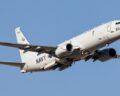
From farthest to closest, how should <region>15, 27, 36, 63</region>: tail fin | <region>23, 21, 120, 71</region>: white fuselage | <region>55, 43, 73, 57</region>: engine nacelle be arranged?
<region>15, 27, 36, 63</region>: tail fin → <region>55, 43, 73, 57</region>: engine nacelle → <region>23, 21, 120, 71</region>: white fuselage

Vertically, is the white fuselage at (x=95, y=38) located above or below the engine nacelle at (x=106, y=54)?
above

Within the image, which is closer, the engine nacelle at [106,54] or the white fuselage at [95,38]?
the white fuselage at [95,38]

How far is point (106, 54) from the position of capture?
→ 3342 inches

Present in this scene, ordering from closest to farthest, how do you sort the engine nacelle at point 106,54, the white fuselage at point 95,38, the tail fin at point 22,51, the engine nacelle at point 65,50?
the white fuselage at point 95,38 < the engine nacelle at point 65,50 < the engine nacelle at point 106,54 < the tail fin at point 22,51

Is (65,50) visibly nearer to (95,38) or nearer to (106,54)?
(95,38)

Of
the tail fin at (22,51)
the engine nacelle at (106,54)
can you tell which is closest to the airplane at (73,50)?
the engine nacelle at (106,54)

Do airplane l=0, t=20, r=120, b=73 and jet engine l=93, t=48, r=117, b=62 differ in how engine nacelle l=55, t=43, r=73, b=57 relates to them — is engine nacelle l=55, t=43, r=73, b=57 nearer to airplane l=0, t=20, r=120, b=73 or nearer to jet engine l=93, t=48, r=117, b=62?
airplane l=0, t=20, r=120, b=73

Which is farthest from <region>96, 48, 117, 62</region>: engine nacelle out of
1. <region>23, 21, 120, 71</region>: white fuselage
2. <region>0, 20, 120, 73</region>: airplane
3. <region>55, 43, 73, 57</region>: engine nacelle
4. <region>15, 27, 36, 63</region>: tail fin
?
<region>15, 27, 36, 63</region>: tail fin

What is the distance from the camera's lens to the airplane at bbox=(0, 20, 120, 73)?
79312 millimetres

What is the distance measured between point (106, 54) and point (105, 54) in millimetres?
135

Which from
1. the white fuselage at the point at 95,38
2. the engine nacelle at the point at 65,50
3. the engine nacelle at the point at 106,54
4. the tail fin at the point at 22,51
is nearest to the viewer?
the white fuselage at the point at 95,38

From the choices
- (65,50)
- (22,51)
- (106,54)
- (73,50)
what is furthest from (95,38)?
(22,51)

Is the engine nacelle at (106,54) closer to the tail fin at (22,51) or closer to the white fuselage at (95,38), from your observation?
the white fuselage at (95,38)

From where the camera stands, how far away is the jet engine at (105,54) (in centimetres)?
8481
